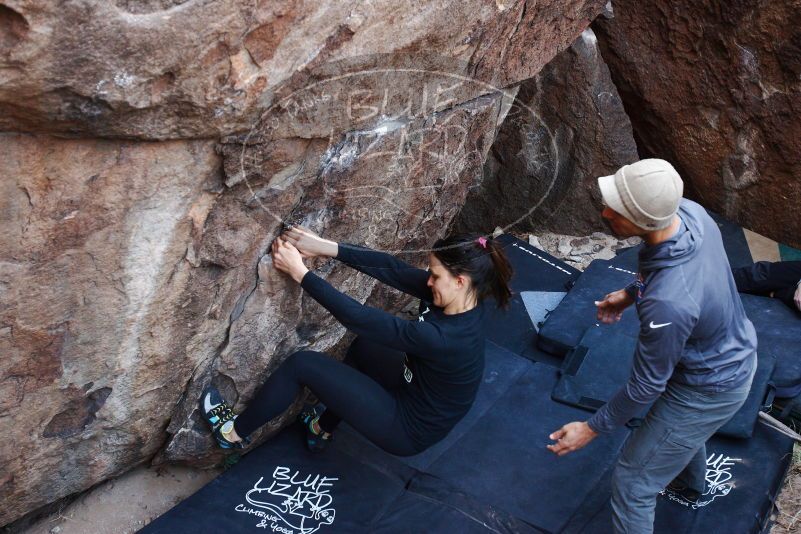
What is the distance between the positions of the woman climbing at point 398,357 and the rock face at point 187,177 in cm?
11

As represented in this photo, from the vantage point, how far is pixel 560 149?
16.8ft

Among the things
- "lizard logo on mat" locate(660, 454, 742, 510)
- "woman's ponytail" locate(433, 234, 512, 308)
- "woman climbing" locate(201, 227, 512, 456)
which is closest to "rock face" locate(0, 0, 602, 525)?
"woman climbing" locate(201, 227, 512, 456)

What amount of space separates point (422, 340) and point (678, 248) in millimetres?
845

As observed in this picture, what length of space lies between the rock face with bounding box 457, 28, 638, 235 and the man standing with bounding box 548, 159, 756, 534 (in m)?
2.38

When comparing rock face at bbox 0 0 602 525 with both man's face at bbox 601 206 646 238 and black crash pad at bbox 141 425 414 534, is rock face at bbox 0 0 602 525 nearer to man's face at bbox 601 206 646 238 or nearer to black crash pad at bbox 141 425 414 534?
black crash pad at bbox 141 425 414 534

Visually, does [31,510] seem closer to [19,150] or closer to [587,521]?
[19,150]

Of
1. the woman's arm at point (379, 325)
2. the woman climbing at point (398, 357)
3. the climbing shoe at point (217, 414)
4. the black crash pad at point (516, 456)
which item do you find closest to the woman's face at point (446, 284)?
the woman climbing at point (398, 357)

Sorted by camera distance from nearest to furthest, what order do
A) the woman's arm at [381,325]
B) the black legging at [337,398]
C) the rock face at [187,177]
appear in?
the rock face at [187,177] → the woman's arm at [381,325] → the black legging at [337,398]

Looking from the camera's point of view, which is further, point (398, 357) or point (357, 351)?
point (357, 351)

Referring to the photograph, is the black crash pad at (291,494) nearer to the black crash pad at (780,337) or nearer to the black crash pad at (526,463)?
the black crash pad at (526,463)

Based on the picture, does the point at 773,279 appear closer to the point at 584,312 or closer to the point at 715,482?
the point at 584,312

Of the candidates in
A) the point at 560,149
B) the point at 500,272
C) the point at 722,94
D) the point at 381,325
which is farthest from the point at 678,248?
the point at 560,149

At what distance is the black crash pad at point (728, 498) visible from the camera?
117 inches

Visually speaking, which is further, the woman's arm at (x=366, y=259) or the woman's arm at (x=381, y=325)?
the woman's arm at (x=366, y=259)
